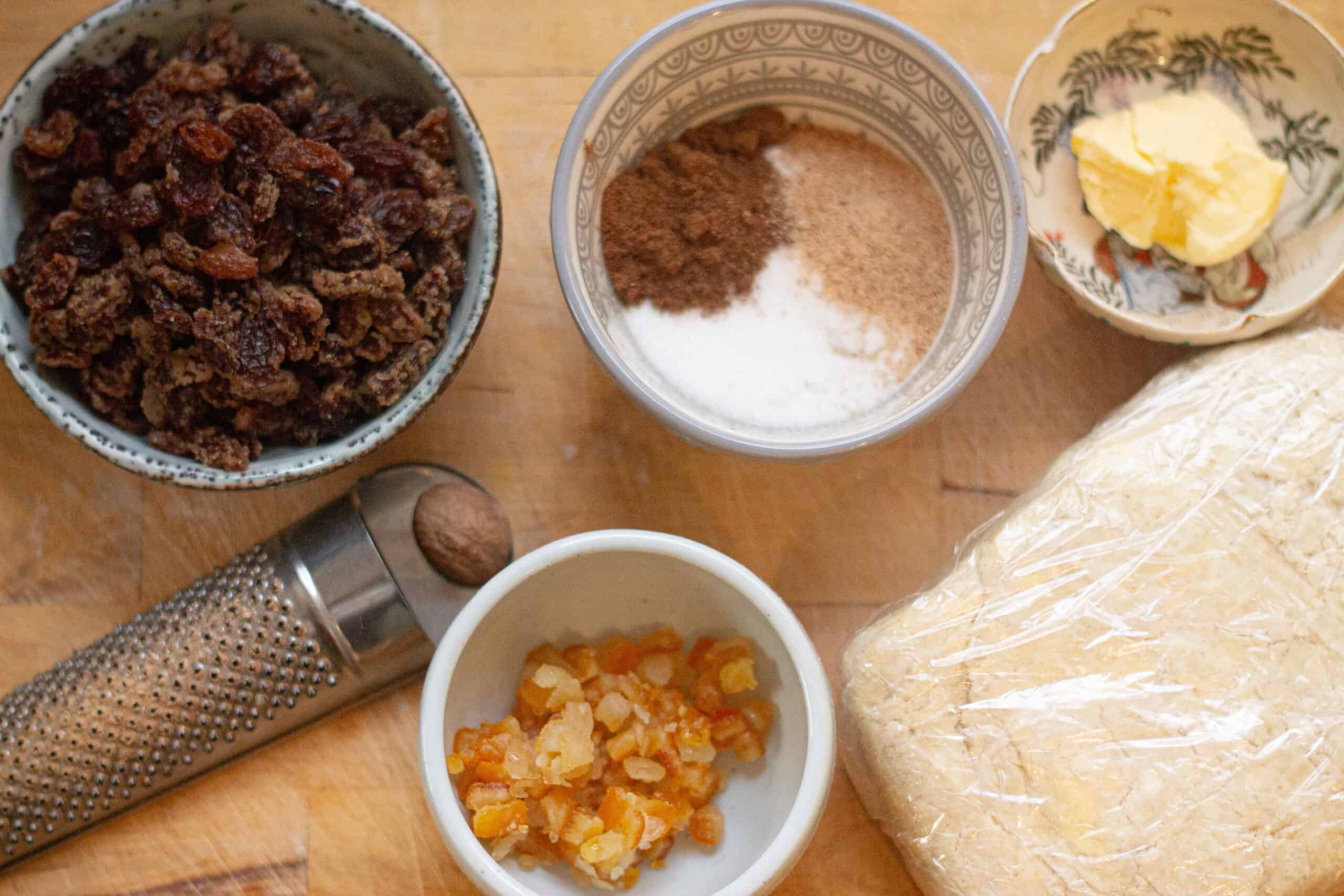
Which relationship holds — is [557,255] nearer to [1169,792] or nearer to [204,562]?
[204,562]

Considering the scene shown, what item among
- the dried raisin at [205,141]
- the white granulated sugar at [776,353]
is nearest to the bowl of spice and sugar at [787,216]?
the white granulated sugar at [776,353]

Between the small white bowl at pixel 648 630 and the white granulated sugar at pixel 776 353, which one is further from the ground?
the white granulated sugar at pixel 776 353

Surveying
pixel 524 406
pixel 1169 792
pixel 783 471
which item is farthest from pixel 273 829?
pixel 1169 792

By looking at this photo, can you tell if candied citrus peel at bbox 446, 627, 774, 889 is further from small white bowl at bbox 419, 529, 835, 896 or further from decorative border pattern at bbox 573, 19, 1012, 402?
decorative border pattern at bbox 573, 19, 1012, 402

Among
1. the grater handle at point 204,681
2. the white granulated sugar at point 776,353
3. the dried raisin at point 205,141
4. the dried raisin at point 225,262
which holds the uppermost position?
the dried raisin at point 205,141

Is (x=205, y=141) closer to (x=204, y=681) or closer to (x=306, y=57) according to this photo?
(x=306, y=57)

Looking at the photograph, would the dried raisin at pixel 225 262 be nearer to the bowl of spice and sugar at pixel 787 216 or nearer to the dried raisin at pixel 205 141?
the dried raisin at pixel 205 141
